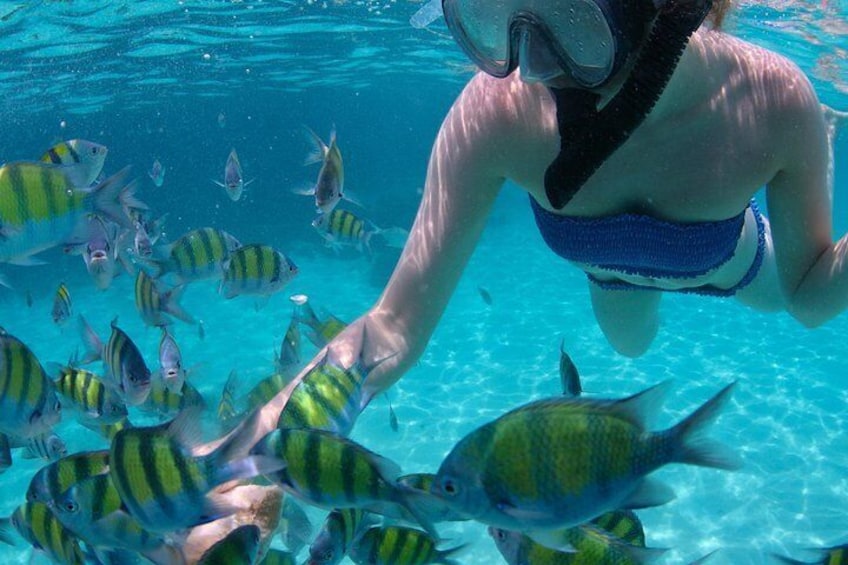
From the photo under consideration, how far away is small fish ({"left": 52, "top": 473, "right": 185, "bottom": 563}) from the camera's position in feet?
6.74

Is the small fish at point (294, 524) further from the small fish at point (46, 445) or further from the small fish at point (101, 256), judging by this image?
the small fish at point (101, 256)

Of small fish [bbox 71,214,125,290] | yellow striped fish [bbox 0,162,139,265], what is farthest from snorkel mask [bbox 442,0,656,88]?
small fish [bbox 71,214,125,290]

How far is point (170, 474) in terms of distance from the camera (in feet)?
6.06

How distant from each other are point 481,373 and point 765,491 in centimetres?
575

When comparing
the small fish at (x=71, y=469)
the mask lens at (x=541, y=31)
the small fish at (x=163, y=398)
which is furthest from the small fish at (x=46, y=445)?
the mask lens at (x=541, y=31)

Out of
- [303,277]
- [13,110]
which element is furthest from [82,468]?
[13,110]

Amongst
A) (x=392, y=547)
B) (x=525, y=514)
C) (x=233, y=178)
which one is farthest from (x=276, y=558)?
(x=233, y=178)

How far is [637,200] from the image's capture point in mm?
2955

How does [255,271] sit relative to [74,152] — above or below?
below

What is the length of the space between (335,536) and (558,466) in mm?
1245

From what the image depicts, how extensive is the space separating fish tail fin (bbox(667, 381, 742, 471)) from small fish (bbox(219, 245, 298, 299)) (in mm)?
4616

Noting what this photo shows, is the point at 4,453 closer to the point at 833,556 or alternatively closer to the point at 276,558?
the point at 276,558

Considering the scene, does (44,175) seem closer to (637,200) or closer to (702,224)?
(637,200)

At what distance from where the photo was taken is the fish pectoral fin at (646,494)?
66.4 inches
